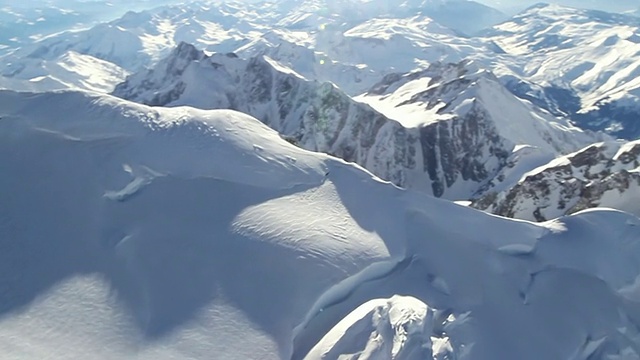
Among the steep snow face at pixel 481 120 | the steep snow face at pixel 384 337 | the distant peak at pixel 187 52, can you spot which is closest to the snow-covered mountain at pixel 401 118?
the steep snow face at pixel 481 120

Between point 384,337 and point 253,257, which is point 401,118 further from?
point 384,337

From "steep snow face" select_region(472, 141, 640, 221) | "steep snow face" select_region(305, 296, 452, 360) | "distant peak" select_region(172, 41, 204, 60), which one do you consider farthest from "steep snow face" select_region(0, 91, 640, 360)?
"distant peak" select_region(172, 41, 204, 60)

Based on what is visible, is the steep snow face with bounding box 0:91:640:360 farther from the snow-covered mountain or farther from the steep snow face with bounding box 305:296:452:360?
the snow-covered mountain

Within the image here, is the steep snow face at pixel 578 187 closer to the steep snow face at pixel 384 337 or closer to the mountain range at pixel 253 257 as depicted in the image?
the mountain range at pixel 253 257

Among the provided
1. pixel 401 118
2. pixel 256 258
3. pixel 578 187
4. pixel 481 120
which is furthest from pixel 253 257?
pixel 401 118

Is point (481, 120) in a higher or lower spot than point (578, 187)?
lower

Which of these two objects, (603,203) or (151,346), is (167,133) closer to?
(151,346)
